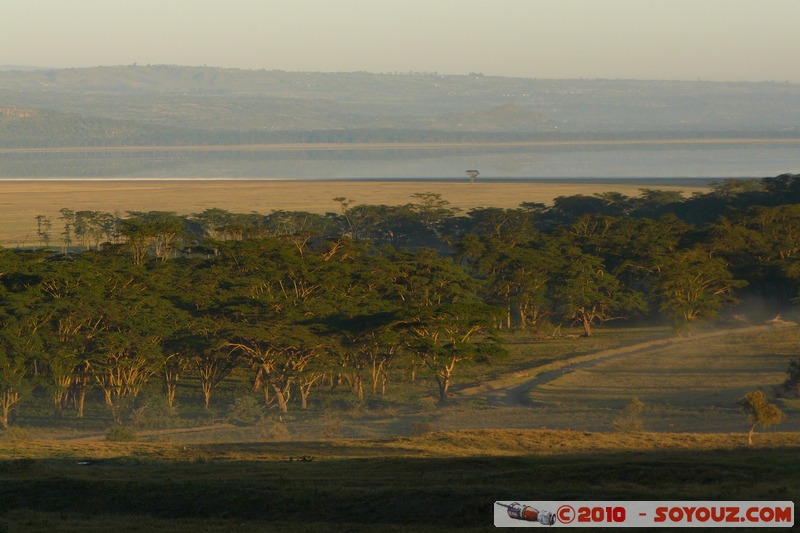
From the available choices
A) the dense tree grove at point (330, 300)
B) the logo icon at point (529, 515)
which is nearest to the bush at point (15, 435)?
the dense tree grove at point (330, 300)

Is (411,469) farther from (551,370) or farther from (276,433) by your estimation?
(551,370)

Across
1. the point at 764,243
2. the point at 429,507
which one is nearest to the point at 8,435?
the point at 429,507

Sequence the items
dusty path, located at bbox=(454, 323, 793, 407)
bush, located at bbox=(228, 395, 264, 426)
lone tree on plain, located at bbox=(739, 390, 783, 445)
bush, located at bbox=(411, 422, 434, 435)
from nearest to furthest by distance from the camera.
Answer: lone tree on plain, located at bbox=(739, 390, 783, 445) < bush, located at bbox=(411, 422, 434, 435) < bush, located at bbox=(228, 395, 264, 426) < dusty path, located at bbox=(454, 323, 793, 407)

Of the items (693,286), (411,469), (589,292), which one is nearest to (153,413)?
(411,469)

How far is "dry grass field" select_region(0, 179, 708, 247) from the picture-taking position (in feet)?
427

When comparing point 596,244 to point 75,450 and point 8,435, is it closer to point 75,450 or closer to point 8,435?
point 8,435

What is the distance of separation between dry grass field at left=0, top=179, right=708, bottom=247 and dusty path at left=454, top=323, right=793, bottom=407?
229 feet

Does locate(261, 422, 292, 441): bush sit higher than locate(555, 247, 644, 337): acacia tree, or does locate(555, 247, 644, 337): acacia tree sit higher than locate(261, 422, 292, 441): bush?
locate(555, 247, 644, 337): acacia tree

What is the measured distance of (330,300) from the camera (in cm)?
4606

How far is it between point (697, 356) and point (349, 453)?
23951 millimetres

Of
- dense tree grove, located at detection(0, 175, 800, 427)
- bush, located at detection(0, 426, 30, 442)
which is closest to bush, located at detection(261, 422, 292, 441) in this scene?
dense tree grove, located at detection(0, 175, 800, 427)

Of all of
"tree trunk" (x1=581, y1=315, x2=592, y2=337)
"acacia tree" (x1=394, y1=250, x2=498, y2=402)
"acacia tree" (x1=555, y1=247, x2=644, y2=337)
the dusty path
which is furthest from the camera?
"tree trunk" (x1=581, y1=315, x2=592, y2=337)

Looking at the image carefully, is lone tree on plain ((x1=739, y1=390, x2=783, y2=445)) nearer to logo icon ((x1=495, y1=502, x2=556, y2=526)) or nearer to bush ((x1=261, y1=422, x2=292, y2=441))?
bush ((x1=261, y1=422, x2=292, y2=441))

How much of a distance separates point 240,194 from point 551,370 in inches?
4267
